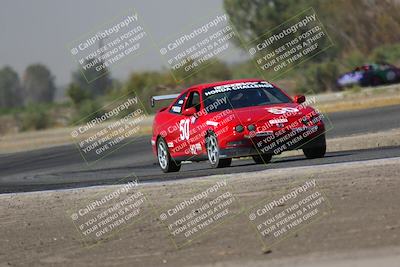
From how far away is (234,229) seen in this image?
9.41m


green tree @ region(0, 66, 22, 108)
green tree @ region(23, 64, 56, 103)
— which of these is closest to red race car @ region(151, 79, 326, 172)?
green tree @ region(0, 66, 22, 108)

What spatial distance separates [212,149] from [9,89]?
475 ft

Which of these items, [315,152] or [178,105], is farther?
[178,105]

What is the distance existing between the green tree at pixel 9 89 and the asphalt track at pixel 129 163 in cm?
12552

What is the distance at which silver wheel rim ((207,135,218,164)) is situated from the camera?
48.2 feet

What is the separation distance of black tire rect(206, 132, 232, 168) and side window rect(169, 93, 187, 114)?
132cm

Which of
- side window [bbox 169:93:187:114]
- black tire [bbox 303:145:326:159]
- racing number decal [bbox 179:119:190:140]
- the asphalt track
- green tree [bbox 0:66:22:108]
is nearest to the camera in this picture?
the asphalt track

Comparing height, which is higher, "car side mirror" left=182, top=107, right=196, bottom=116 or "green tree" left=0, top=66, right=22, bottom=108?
"green tree" left=0, top=66, right=22, bottom=108

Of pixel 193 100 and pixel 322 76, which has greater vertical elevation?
pixel 193 100

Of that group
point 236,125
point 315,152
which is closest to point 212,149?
point 236,125

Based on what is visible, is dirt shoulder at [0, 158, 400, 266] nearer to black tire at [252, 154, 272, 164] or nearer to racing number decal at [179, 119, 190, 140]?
racing number decal at [179, 119, 190, 140]

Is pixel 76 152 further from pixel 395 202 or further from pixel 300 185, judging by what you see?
pixel 395 202

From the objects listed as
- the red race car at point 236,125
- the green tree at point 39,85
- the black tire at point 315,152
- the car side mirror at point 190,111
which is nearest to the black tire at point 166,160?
the red race car at point 236,125

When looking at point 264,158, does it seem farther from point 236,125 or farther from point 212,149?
point 236,125
